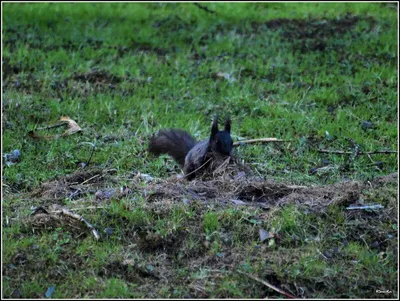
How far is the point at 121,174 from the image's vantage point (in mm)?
7152

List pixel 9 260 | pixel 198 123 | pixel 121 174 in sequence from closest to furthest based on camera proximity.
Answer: pixel 9 260 < pixel 121 174 < pixel 198 123

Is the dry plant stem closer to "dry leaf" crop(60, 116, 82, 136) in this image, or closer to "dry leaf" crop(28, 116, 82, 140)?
"dry leaf" crop(28, 116, 82, 140)

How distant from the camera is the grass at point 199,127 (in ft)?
16.7

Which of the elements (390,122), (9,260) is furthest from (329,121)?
(9,260)

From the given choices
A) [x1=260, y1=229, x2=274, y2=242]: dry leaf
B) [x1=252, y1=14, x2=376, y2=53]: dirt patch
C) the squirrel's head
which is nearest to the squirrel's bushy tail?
the squirrel's head

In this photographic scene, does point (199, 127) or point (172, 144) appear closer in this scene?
point (172, 144)

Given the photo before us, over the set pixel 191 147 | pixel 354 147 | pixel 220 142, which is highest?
pixel 220 142

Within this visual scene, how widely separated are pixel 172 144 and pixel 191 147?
22cm

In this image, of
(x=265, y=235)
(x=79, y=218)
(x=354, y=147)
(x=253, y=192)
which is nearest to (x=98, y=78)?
(x=354, y=147)

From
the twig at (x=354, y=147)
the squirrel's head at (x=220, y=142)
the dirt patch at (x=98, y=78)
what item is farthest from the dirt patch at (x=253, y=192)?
the dirt patch at (x=98, y=78)

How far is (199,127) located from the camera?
8.87 m

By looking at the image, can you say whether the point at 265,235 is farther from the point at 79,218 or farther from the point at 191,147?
the point at 191,147

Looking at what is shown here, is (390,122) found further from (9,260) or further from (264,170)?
(9,260)

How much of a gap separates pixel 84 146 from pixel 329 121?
9.84 ft
